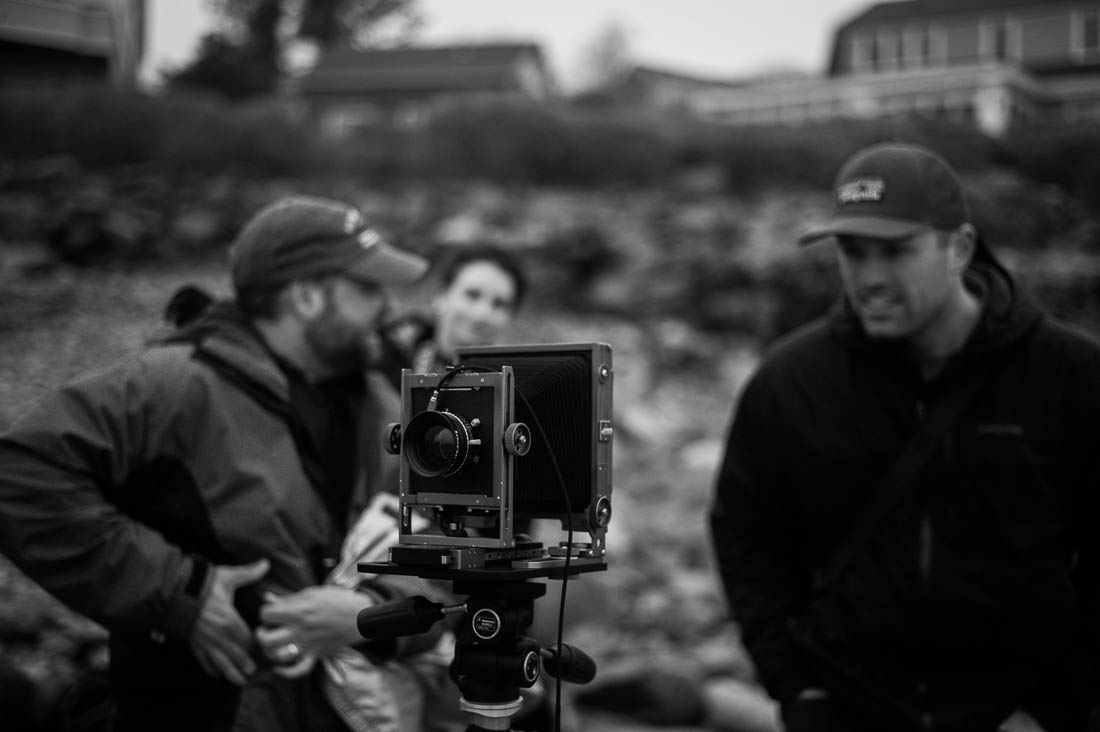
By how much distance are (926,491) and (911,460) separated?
0.10m

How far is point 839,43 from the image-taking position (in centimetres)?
3641

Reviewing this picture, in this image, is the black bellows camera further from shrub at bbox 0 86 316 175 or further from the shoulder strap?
shrub at bbox 0 86 316 175

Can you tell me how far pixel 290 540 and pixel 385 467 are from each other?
0.40 m

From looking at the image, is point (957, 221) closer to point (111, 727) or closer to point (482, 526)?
point (482, 526)

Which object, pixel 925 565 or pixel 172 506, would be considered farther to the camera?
pixel 925 565

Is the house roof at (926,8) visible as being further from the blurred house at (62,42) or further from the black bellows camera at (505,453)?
the black bellows camera at (505,453)

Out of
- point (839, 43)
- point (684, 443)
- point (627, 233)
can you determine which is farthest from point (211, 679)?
point (839, 43)

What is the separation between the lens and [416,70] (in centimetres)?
3588

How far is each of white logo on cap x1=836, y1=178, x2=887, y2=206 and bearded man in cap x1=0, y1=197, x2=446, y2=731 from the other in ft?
4.39

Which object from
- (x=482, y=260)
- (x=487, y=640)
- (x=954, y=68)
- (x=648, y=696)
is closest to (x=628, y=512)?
(x=648, y=696)

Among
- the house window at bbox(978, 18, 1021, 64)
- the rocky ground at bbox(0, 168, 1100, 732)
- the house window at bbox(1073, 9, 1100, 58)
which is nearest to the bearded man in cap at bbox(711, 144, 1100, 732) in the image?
the rocky ground at bbox(0, 168, 1100, 732)

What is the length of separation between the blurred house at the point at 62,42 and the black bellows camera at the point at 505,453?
12.3m

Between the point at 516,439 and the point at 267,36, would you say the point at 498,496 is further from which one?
the point at 267,36

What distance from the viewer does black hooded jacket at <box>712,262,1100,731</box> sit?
2.93m
